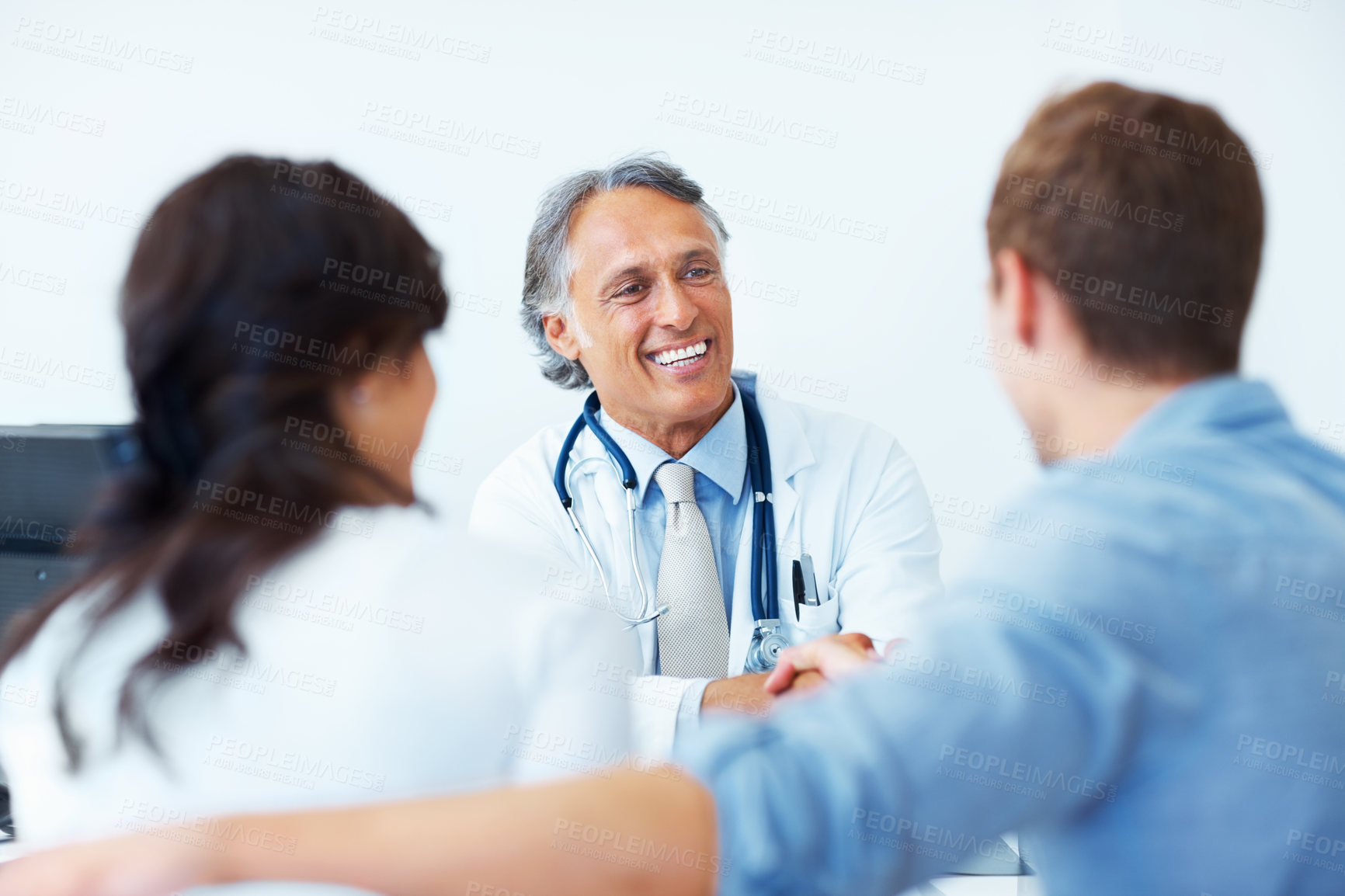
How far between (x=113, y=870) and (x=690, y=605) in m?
1.30

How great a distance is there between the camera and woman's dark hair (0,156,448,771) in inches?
31.5

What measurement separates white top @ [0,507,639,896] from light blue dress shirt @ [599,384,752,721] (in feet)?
3.87

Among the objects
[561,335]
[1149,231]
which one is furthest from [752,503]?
[1149,231]

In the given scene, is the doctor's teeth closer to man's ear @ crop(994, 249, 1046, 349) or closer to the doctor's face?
the doctor's face

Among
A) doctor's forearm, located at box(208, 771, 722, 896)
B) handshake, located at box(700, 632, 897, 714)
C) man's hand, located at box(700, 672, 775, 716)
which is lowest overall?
man's hand, located at box(700, 672, 775, 716)

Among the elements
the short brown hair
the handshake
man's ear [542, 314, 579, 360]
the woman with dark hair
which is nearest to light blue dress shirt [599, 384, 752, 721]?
man's ear [542, 314, 579, 360]

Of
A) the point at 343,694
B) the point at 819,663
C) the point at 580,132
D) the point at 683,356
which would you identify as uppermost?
the point at 580,132

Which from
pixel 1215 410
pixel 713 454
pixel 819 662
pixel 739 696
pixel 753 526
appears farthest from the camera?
pixel 713 454

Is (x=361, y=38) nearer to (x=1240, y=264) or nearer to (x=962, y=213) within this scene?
(x=962, y=213)

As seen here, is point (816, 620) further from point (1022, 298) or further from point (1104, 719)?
point (1104, 719)

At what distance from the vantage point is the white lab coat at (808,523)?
188 cm

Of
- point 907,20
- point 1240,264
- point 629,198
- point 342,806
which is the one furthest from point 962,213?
point 342,806

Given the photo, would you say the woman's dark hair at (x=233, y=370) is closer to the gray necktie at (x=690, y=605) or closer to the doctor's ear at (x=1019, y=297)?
the doctor's ear at (x=1019, y=297)

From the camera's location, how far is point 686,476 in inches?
79.7
